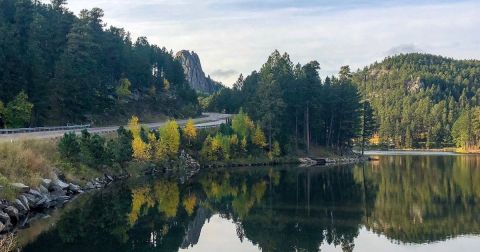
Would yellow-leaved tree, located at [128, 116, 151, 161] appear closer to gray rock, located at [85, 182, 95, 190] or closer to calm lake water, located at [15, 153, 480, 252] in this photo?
calm lake water, located at [15, 153, 480, 252]

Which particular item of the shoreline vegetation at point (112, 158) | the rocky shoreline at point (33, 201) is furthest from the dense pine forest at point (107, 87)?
the rocky shoreline at point (33, 201)

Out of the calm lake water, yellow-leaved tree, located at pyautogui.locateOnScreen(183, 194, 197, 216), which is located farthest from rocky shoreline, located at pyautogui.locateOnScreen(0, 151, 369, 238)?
yellow-leaved tree, located at pyautogui.locateOnScreen(183, 194, 197, 216)

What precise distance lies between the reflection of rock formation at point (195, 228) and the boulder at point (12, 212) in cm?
1142

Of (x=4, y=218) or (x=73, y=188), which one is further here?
(x=73, y=188)

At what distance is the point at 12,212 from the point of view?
1323 inches

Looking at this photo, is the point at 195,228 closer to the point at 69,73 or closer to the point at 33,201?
the point at 33,201

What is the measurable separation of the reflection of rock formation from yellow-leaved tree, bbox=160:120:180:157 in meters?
31.8

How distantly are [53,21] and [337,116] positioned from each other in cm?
6236

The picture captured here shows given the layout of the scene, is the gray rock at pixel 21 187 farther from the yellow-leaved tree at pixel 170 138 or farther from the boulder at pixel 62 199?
the yellow-leaved tree at pixel 170 138

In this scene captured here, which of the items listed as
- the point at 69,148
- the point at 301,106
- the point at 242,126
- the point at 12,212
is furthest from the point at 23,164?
the point at 301,106

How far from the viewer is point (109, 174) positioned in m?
59.9

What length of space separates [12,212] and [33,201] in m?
5.53

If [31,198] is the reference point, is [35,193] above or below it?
above

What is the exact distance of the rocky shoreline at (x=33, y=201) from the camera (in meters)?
32.8
